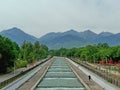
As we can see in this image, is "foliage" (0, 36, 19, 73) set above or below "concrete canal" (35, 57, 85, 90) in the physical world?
above

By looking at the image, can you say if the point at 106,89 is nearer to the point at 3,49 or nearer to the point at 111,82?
the point at 111,82

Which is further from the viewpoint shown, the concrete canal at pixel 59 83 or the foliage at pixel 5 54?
the foliage at pixel 5 54

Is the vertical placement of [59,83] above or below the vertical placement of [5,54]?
below

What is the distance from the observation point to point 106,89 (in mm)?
39750

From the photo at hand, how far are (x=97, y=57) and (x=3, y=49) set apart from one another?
56.2 m

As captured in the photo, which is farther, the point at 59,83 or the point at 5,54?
the point at 5,54

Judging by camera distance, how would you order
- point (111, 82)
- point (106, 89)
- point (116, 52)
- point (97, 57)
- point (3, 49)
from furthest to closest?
point (97, 57) → point (116, 52) → point (3, 49) → point (111, 82) → point (106, 89)

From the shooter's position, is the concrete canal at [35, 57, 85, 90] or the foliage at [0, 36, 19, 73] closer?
the concrete canal at [35, 57, 85, 90]

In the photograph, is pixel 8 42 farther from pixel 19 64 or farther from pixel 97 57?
pixel 97 57

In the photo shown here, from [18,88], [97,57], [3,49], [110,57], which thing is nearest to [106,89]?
[18,88]

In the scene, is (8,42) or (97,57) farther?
(97,57)

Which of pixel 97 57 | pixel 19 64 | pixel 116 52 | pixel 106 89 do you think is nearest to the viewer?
pixel 106 89

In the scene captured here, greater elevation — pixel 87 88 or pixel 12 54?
pixel 12 54

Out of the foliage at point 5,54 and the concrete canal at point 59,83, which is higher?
the foliage at point 5,54
